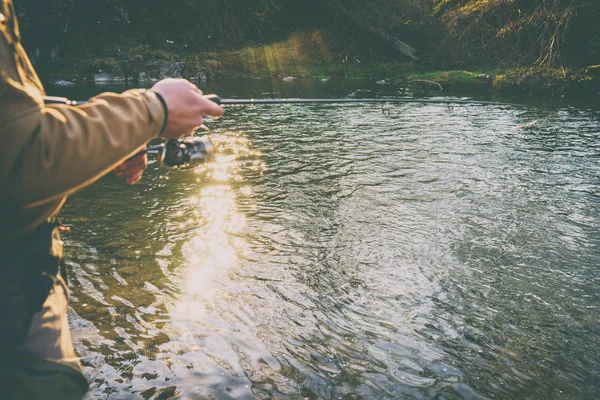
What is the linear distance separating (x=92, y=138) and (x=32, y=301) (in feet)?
1.94

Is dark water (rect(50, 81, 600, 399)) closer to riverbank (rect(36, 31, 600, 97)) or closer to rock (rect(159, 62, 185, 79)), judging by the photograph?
riverbank (rect(36, 31, 600, 97))

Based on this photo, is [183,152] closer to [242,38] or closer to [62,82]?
[62,82]

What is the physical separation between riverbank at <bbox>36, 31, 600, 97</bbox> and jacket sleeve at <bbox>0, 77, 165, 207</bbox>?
22802 mm

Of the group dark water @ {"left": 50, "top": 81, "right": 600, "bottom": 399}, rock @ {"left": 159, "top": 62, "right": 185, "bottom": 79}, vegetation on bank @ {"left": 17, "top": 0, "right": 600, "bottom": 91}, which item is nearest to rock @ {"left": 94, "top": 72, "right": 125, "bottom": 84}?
vegetation on bank @ {"left": 17, "top": 0, "right": 600, "bottom": 91}

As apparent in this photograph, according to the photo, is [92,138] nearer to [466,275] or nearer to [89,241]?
[466,275]

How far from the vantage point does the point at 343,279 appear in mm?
5305

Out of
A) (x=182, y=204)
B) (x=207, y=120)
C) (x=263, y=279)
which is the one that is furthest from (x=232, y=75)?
(x=263, y=279)

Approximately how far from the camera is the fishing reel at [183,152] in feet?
7.67

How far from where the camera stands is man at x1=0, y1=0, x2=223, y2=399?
136 cm

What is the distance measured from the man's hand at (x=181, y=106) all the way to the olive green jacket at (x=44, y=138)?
8cm

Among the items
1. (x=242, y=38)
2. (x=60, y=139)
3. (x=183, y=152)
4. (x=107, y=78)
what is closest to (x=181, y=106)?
(x=60, y=139)

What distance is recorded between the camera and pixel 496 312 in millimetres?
4656

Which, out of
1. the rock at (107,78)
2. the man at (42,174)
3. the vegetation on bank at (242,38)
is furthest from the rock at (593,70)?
the rock at (107,78)

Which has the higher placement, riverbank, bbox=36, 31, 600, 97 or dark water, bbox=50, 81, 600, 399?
riverbank, bbox=36, 31, 600, 97
